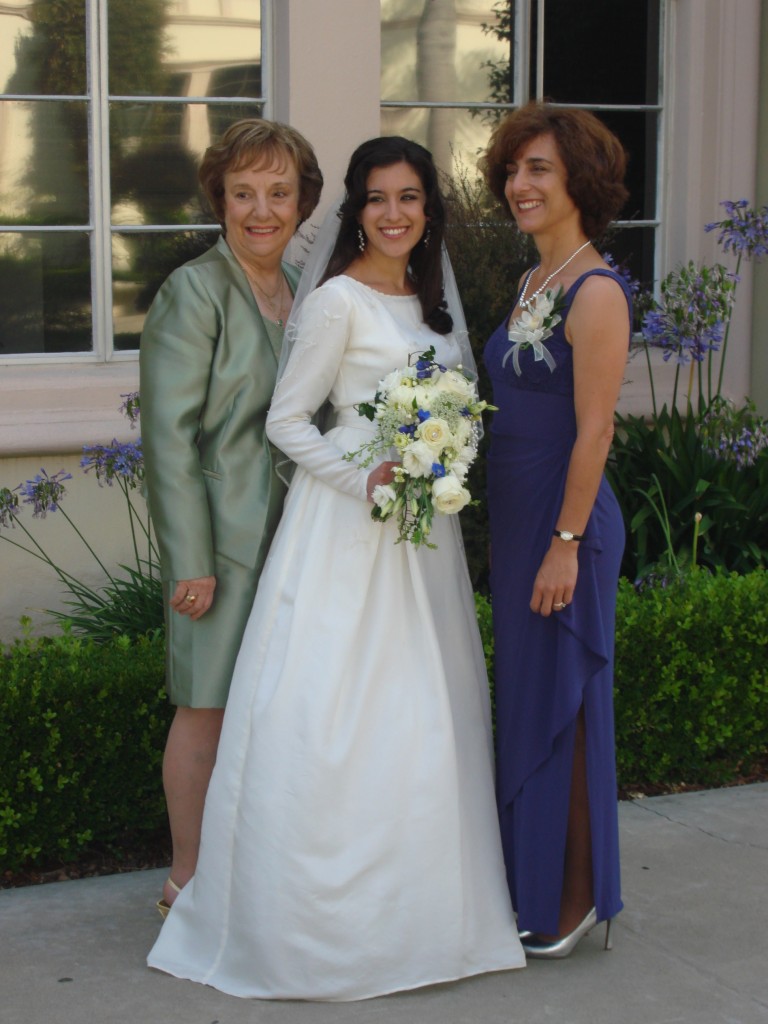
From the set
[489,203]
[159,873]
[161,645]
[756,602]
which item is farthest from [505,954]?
[489,203]

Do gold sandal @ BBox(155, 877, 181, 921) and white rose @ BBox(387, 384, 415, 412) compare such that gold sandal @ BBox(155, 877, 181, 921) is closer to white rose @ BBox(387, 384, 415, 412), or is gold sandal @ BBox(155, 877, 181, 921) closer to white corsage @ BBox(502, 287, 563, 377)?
white rose @ BBox(387, 384, 415, 412)

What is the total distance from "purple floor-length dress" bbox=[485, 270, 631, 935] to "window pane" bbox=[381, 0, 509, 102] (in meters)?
3.26

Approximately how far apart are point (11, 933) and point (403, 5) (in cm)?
455

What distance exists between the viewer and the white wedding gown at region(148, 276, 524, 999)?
10.6 ft

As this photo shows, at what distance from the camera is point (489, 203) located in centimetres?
598

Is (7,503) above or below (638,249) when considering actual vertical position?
below

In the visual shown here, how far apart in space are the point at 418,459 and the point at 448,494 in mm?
107

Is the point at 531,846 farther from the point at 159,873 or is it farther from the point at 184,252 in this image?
the point at 184,252

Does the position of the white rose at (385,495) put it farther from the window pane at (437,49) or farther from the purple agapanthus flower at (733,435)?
the window pane at (437,49)

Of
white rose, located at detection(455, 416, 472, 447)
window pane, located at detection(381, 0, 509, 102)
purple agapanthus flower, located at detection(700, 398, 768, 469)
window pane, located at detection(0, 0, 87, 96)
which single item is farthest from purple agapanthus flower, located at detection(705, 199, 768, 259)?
white rose, located at detection(455, 416, 472, 447)

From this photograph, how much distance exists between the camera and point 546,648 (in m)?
3.48

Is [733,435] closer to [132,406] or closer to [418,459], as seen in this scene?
[132,406]

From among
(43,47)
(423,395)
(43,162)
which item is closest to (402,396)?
(423,395)

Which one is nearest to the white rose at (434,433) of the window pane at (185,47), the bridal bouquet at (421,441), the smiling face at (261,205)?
the bridal bouquet at (421,441)
